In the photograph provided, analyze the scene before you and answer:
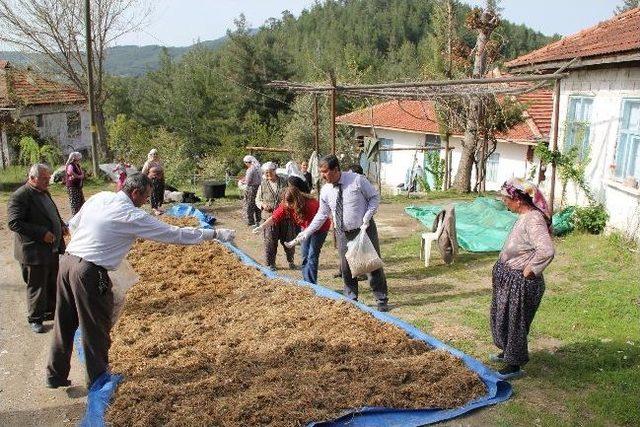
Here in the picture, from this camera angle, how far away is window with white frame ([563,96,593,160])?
10008 millimetres

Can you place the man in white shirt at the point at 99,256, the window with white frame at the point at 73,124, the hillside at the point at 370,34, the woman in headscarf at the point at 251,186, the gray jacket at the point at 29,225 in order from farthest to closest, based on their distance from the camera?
the hillside at the point at 370,34 → the window with white frame at the point at 73,124 → the woman in headscarf at the point at 251,186 → the gray jacket at the point at 29,225 → the man in white shirt at the point at 99,256

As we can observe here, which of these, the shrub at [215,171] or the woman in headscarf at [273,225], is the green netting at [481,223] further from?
the shrub at [215,171]

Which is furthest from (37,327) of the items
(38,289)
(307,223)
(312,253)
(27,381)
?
(307,223)

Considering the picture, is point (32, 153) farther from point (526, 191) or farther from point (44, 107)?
point (526, 191)

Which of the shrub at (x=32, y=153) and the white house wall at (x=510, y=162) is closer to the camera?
the shrub at (x=32, y=153)

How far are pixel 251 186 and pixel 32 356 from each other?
5896 mm

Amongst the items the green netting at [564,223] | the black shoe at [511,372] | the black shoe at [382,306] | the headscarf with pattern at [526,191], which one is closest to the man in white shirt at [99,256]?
the headscarf with pattern at [526,191]

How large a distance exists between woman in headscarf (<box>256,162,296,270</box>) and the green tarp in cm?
302

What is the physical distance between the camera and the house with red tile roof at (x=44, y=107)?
20891 millimetres

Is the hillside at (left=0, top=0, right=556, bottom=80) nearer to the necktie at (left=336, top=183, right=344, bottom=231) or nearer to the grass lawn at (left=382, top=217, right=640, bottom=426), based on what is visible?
the grass lawn at (left=382, top=217, right=640, bottom=426)

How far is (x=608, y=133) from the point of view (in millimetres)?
9195

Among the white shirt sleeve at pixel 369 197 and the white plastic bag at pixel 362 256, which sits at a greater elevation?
the white shirt sleeve at pixel 369 197

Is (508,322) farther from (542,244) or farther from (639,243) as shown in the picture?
(639,243)

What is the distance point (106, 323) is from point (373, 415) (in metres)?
2.07
